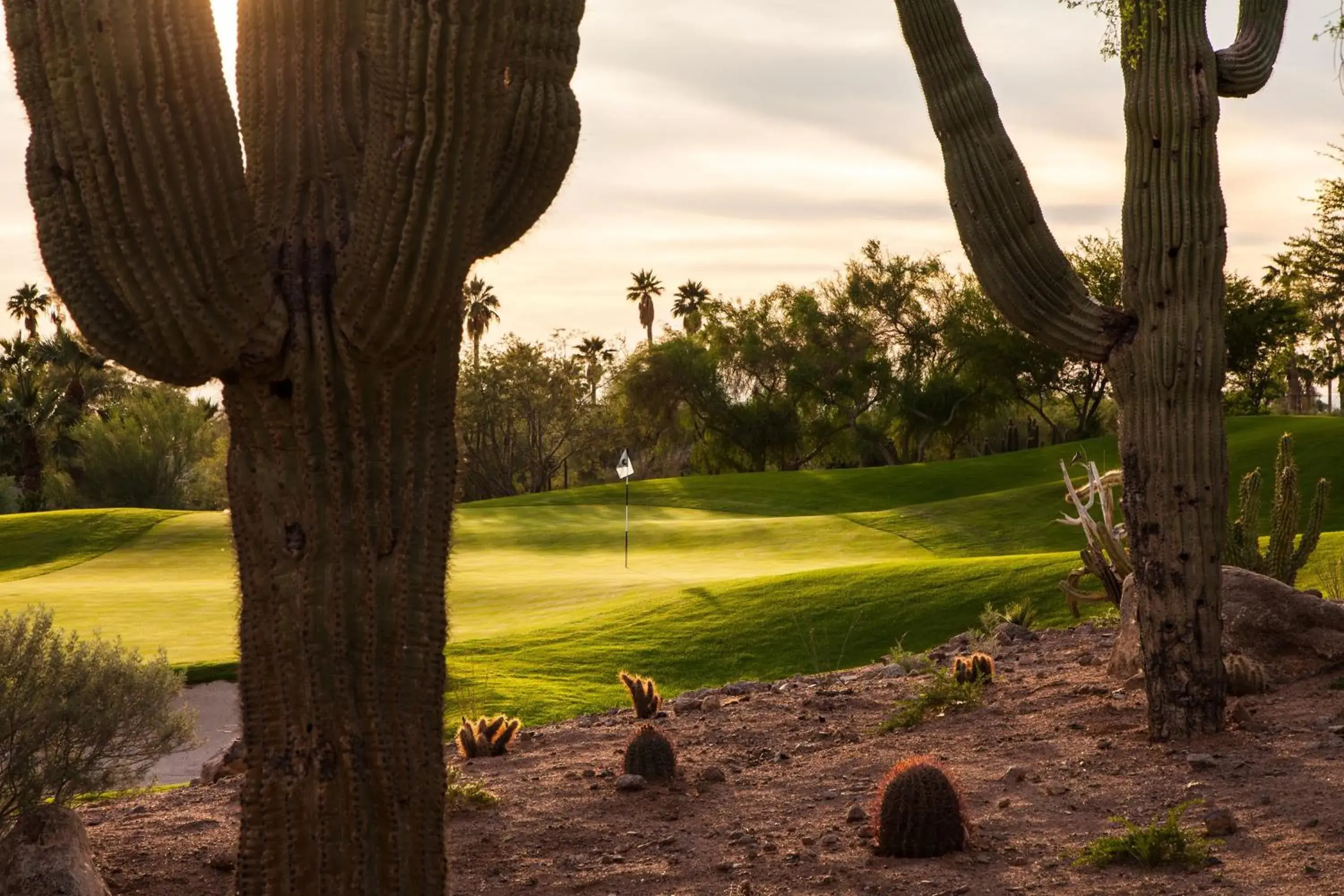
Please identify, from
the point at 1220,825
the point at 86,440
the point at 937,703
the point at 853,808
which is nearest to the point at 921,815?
the point at 853,808

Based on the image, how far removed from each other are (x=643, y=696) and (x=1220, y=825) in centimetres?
478

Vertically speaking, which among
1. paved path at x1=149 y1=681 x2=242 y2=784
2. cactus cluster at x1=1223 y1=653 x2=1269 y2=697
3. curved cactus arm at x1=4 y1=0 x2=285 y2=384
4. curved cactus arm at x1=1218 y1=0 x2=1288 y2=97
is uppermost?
curved cactus arm at x1=1218 y1=0 x2=1288 y2=97

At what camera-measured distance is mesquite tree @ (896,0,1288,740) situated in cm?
787

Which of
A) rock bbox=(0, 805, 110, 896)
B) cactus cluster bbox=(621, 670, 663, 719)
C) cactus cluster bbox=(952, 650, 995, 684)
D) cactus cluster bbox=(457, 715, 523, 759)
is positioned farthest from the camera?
cactus cluster bbox=(621, 670, 663, 719)

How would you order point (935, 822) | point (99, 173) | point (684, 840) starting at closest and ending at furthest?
point (99, 173) < point (935, 822) < point (684, 840)

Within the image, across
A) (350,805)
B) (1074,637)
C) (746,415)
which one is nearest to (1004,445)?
(746,415)

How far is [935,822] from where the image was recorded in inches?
243

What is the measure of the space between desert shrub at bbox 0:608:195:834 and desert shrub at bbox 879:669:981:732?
4536mm

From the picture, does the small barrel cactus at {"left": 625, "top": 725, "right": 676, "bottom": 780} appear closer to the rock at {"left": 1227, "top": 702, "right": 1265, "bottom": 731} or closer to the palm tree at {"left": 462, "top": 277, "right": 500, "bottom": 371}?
the rock at {"left": 1227, "top": 702, "right": 1265, "bottom": 731}

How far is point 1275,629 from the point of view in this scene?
31.3 ft

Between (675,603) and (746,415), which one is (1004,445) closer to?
(746,415)

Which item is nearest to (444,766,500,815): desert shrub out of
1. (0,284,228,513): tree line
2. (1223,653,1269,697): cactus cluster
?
(1223,653,1269,697): cactus cluster

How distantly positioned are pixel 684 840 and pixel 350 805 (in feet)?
8.50

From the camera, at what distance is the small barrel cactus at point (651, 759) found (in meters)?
7.92
